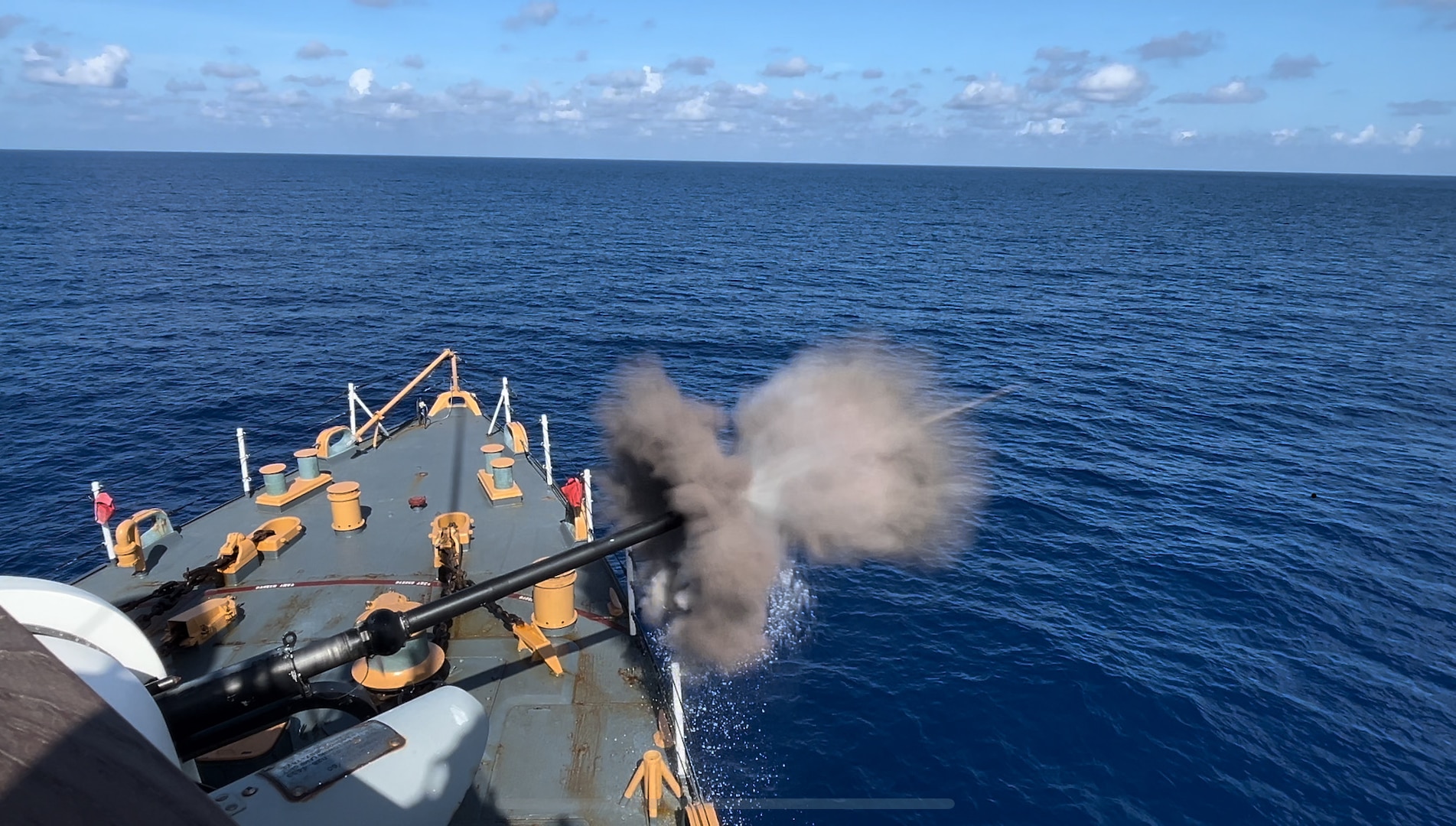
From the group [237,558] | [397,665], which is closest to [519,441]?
[237,558]

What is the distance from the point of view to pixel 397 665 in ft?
49.8

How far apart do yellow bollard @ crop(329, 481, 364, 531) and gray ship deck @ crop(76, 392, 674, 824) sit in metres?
0.32

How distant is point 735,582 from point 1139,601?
24.2 meters

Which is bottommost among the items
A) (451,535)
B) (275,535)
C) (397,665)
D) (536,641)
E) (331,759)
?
(536,641)

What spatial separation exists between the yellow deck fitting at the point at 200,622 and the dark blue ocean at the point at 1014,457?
1236 centimetres

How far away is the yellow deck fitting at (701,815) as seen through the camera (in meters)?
12.5

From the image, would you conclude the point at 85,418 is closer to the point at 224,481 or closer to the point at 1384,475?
the point at 224,481

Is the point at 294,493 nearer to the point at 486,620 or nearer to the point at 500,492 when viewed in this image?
the point at 500,492

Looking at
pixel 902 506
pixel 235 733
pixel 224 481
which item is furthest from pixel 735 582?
pixel 224 481

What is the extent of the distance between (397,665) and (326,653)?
3978mm

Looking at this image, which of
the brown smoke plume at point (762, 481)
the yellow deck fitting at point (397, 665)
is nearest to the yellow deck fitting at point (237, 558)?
the yellow deck fitting at point (397, 665)

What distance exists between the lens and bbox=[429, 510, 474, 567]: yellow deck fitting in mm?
19312

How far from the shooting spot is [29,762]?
3252 mm

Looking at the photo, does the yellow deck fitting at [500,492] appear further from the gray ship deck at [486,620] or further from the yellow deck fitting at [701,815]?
the yellow deck fitting at [701,815]
